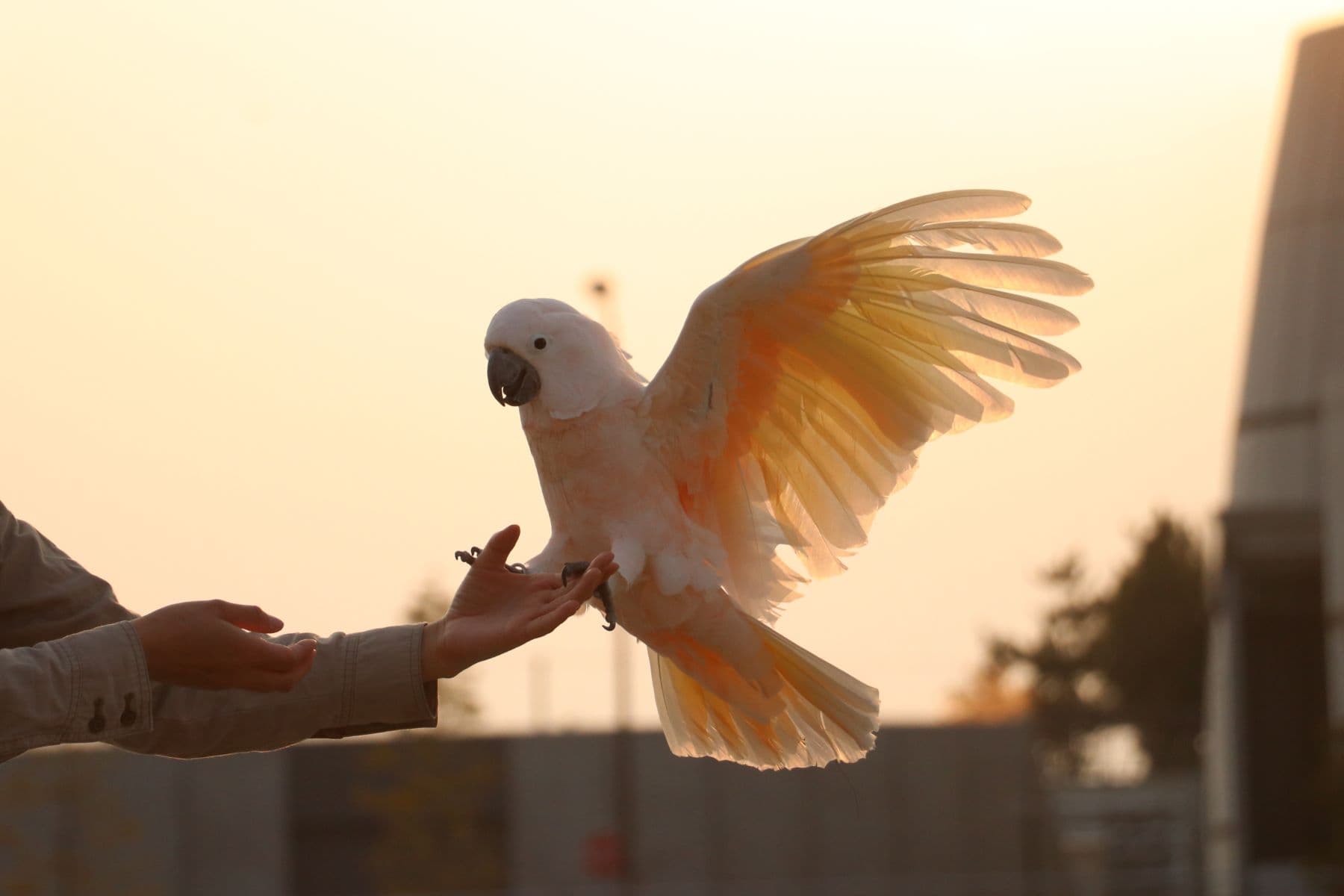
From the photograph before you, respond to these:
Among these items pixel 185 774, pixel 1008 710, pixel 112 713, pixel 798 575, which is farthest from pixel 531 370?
pixel 1008 710

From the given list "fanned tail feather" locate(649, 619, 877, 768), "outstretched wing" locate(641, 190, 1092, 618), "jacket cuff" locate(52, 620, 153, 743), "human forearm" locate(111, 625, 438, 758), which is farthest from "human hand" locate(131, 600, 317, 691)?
"fanned tail feather" locate(649, 619, 877, 768)

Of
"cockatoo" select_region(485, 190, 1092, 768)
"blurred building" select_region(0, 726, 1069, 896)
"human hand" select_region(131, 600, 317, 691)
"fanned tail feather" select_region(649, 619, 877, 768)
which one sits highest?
"cockatoo" select_region(485, 190, 1092, 768)

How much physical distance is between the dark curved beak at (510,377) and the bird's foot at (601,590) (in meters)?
0.35

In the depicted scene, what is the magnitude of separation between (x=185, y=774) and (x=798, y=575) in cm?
1385

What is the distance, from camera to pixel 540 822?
682 inches

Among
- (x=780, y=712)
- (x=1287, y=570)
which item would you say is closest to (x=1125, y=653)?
(x=1287, y=570)

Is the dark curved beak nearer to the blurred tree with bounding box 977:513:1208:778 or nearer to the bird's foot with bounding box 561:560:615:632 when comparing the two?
the bird's foot with bounding box 561:560:615:632

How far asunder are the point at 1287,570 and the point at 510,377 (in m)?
13.2

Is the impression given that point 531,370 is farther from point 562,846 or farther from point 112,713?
point 562,846

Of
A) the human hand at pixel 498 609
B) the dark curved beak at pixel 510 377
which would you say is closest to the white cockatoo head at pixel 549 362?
the dark curved beak at pixel 510 377

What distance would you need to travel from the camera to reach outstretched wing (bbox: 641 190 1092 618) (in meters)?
3.10

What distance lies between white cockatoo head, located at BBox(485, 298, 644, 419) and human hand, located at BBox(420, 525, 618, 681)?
498 millimetres

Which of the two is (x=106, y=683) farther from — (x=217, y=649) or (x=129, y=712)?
(x=217, y=649)

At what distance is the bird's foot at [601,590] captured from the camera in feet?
10.1
